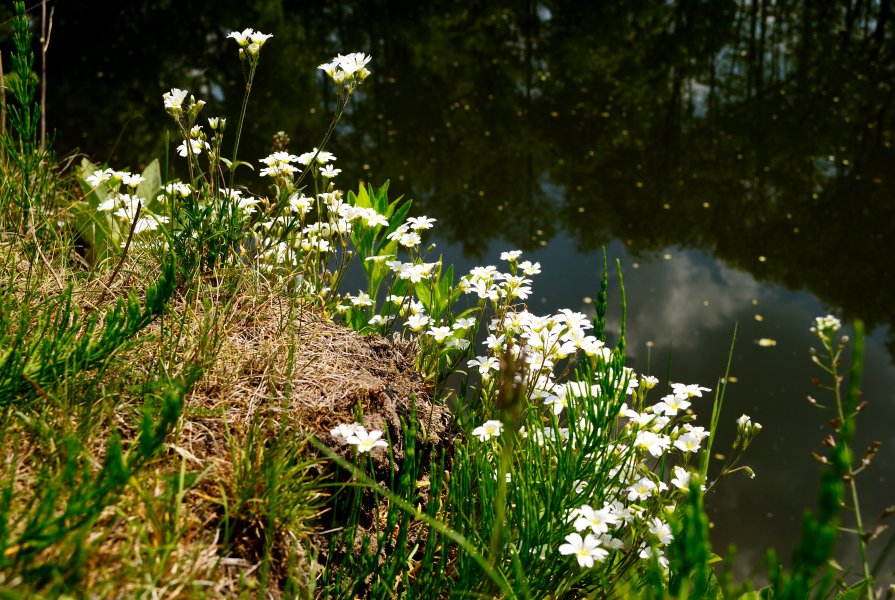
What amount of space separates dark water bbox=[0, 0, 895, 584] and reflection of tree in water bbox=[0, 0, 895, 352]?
0.04 metres

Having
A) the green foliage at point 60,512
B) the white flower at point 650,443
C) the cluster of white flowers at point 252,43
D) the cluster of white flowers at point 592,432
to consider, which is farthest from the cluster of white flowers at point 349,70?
the white flower at point 650,443

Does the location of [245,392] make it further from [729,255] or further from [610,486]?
[729,255]

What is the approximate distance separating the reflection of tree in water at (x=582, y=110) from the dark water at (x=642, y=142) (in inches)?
1.7

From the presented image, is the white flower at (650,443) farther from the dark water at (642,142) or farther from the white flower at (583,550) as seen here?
the dark water at (642,142)

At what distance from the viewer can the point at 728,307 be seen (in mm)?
6133

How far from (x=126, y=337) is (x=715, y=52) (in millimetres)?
13784

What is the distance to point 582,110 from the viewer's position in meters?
10.4

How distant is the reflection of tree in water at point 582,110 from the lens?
7430mm

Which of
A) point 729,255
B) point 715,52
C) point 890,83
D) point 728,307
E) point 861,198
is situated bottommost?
point 728,307

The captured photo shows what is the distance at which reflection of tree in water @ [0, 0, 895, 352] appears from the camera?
743 cm

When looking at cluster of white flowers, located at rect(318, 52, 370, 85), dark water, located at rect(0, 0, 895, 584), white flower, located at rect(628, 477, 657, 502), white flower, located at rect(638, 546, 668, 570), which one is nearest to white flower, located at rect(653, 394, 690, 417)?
white flower, located at rect(628, 477, 657, 502)

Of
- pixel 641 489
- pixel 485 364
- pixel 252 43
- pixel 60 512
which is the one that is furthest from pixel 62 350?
pixel 641 489

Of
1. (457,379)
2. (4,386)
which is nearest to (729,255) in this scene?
(457,379)

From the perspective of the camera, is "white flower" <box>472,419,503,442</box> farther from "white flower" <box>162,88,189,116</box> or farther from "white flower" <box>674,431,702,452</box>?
"white flower" <box>162,88,189,116</box>
